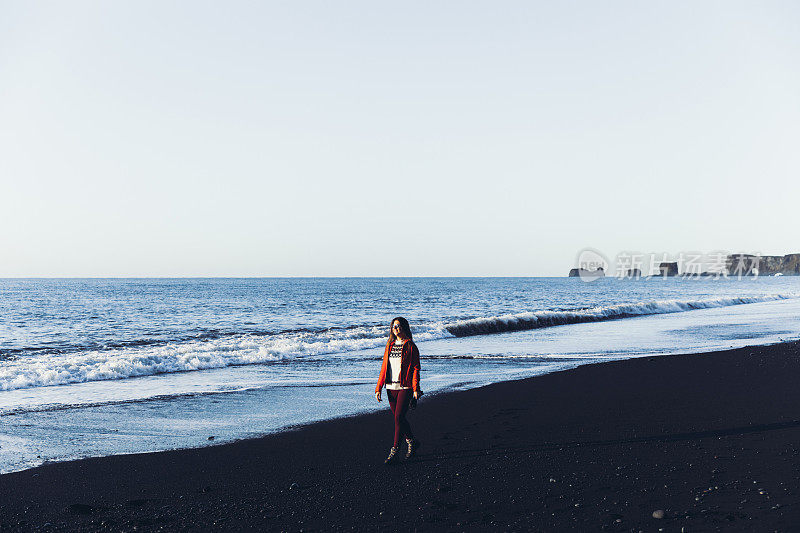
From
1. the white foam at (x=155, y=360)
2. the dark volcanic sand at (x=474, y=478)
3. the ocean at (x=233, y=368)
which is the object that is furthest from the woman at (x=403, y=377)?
the white foam at (x=155, y=360)

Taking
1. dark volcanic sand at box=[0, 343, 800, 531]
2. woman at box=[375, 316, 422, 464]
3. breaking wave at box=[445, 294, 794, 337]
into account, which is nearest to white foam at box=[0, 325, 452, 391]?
breaking wave at box=[445, 294, 794, 337]

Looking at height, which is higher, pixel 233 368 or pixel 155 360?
pixel 155 360

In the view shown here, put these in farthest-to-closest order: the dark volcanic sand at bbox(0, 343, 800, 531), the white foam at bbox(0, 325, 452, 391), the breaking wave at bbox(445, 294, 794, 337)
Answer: the breaking wave at bbox(445, 294, 794, 337)
the white foam at bbox(0, 325, 452, 391)
the dark volcanic sand at bbox(0, 343, 800, 531)

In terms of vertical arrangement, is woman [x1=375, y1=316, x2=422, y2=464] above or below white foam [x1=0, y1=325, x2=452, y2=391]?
above

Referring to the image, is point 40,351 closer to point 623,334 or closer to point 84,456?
point 84,456

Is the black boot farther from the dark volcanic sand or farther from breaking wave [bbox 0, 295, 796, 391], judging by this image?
breaking wave [bbox 0, 295, 796, 391]

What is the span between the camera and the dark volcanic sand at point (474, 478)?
5.18 m

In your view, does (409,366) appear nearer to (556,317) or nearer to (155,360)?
(155,360)

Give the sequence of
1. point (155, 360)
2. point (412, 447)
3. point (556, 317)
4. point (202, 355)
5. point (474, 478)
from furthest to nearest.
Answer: point (556, 317), point (202, 355), point (155, 360), point (412, 447), point (474, 478)

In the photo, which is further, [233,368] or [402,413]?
[233,368]

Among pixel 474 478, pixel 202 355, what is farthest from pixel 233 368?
pixel 474 478

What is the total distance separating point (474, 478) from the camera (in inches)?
249

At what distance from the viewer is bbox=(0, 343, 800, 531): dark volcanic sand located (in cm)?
518

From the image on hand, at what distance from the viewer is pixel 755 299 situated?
5478cm
